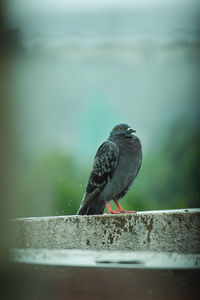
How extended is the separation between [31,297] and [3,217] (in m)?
0.11

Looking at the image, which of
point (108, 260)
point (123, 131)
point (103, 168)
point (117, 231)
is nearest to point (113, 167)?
point (103, 168)

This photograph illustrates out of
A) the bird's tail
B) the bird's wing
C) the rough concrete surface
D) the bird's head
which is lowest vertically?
the rough concrete surface

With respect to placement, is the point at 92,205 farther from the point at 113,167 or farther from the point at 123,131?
the point at 123,131

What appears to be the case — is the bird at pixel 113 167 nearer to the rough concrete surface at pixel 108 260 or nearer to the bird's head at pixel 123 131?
the bird's head at pixel 123 131

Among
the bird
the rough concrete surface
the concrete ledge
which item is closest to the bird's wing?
the bird

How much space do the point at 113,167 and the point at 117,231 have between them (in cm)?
65

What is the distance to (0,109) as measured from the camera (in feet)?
1.21

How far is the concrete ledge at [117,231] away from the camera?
0.70m

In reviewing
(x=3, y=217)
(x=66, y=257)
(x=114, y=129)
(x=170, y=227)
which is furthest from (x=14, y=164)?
(x=114, y=129)

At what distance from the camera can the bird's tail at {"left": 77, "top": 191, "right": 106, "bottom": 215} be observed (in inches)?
55.2

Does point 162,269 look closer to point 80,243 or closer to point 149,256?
point 149,256

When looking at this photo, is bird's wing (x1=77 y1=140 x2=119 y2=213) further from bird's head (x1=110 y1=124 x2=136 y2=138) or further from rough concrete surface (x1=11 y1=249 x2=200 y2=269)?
rough concrete surface (x1=11 y1=249 x2=200 y2=269)

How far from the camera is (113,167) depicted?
148 cm

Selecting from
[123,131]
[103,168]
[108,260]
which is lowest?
[108,260]
